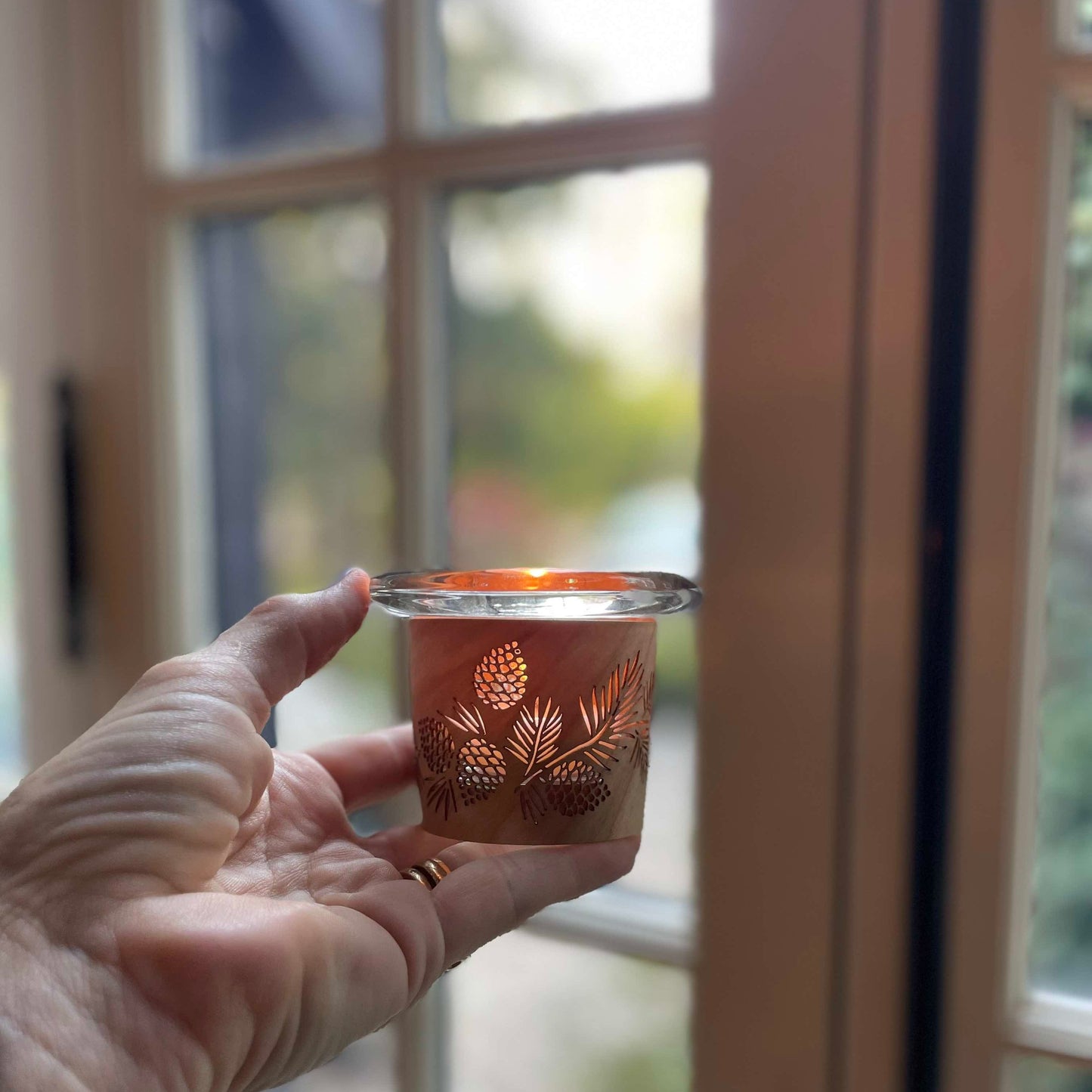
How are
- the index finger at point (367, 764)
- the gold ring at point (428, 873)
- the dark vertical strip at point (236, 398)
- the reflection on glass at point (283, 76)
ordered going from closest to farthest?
1. the gold ring at point (428, 873)
2. the index finger at point (367, 764)
3. the reflection on glass at point (283, 76)
4. the dark vertical strip at point (236, 398)

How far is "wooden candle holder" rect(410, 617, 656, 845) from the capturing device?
0.49 metres

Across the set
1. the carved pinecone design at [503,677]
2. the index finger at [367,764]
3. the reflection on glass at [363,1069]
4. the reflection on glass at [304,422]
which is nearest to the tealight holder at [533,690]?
the carved pinecone design at [503,677]

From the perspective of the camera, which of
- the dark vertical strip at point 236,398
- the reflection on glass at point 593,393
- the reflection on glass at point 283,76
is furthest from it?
the dark vertical strip at point 236,398

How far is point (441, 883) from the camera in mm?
512

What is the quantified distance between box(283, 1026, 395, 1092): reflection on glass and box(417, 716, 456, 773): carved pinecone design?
492 millimetres

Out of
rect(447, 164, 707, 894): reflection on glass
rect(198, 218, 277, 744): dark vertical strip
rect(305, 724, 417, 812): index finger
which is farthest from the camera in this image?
rect(198, 218, 277, 744): dark vertical strip

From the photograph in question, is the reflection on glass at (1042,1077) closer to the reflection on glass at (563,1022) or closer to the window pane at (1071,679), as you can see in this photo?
the window pane at (1071,679)

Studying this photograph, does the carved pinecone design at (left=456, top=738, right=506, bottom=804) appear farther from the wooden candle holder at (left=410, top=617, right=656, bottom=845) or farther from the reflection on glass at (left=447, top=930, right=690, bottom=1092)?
the reflection on glass at (left=447, top=930, right=690, bottom=1092)

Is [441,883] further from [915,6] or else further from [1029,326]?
[915,6]

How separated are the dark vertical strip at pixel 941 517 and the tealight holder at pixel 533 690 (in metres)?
0.22

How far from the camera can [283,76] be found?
0.92m

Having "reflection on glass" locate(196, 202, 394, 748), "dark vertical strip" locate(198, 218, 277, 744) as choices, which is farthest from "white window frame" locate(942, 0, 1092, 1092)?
"dark vertical strip" locate(198, 218, 277, 744)

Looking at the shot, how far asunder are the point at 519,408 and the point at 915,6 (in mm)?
392

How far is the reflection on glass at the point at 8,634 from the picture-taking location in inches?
37.5
